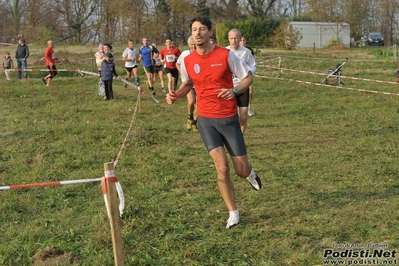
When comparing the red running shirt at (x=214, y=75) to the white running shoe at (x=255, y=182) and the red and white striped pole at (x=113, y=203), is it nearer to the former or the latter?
the white running shoe at (x=255, y=182)

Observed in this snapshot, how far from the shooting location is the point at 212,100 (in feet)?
16.8

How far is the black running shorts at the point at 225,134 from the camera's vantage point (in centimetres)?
510

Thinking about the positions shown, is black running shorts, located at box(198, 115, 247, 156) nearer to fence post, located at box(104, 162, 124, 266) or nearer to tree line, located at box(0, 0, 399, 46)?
fence post, located at box(104, 162, 124, 266)

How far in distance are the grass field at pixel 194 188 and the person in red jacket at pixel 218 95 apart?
65 centimetres

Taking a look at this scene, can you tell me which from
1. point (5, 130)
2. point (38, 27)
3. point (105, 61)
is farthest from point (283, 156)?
point (38, 27)

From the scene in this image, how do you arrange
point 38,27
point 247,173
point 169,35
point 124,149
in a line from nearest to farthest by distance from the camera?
point 247,173
point 124,149
point 38,27
point 169,35

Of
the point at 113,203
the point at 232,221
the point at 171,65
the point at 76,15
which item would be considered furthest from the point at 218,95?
the point at 76,15

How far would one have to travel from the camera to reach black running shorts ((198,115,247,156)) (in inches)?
201

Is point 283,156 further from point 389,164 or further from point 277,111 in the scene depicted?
point 277,111

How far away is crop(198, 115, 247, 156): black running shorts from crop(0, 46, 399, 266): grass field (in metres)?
0.83

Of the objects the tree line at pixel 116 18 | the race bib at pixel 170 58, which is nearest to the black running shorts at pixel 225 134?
the race bib at pixel 170 58

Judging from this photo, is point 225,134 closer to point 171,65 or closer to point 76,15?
point 171,65

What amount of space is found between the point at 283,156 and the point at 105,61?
29.2ft

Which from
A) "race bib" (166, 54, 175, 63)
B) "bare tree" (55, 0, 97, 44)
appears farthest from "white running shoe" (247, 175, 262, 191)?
"bare tree" (55, 0, 97, 44)
